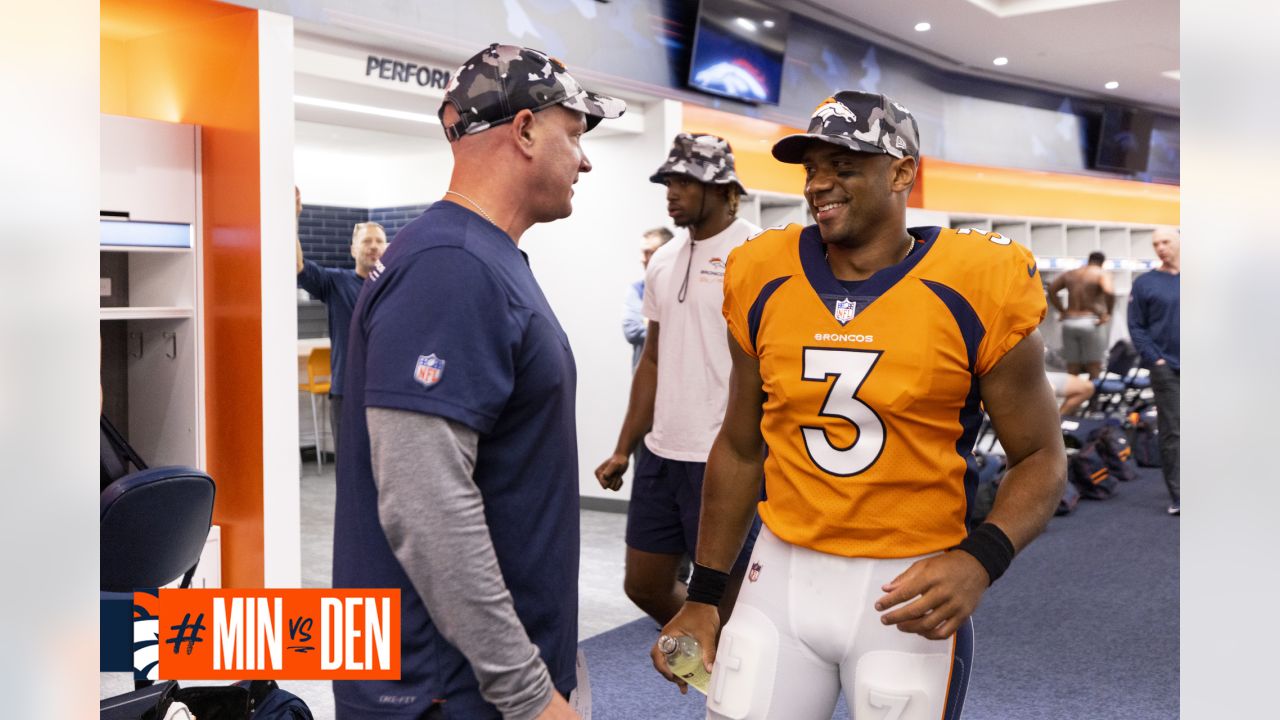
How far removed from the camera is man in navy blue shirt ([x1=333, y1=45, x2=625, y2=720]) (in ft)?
4.20

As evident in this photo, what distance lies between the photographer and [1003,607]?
202 inches

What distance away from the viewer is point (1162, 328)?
6.95m

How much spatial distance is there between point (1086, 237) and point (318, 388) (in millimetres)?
9185

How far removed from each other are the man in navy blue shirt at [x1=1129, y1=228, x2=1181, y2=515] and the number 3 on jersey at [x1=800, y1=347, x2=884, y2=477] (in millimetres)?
5752

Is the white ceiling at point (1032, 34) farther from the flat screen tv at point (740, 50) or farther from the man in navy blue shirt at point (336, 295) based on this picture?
the man in navy blue shirt at point (336, 295)

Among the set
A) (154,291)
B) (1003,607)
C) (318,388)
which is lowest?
(1003,607)

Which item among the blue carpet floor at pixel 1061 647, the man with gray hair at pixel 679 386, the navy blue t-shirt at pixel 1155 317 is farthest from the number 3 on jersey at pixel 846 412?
the navy blue t-shirt at pixel 1155 317

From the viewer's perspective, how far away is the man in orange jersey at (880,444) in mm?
1709

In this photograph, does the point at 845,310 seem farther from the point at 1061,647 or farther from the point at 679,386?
the point at 1061,647

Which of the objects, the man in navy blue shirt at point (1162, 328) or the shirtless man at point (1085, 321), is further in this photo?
the shirtless man at point (1085, 321)

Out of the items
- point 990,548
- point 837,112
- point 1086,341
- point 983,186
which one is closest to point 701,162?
point 837,112

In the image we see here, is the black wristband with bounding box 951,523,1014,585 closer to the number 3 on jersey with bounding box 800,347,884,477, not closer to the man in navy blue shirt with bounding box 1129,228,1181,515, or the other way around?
the number 3 on jersey with bounding box 800,347,884,477
